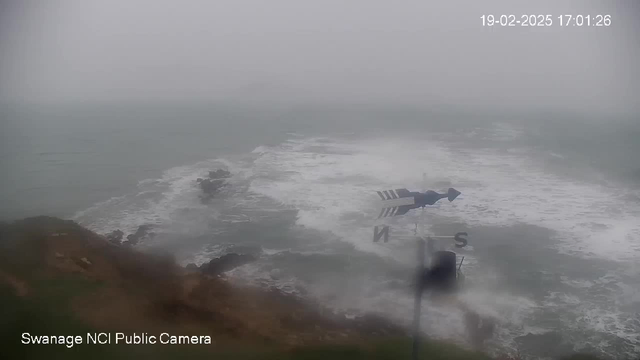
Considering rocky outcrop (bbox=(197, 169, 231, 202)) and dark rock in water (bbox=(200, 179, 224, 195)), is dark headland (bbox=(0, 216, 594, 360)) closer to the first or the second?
rocky outcrop (bbox=(197, 169, 231, 202))

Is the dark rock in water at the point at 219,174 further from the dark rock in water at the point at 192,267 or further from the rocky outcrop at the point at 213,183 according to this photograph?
the dark rock in water at the point at 192,267

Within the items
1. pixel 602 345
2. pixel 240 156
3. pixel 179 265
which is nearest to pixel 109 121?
pixel 240 156

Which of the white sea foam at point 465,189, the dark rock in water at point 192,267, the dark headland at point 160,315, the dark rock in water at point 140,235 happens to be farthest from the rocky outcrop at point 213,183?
the dark headland at point 160,315

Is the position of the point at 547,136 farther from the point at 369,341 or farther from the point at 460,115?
the point at 369,341

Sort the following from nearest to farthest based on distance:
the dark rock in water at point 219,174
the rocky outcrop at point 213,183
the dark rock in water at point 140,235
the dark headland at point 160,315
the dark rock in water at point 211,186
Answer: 1. the dark headland at point 160,315
2. the dark rock in water at point 140,235
3. the rocky outcrop at point 213,183
4. the dark rock in water at point 211,186
5. the dark rock in water at point 219,174

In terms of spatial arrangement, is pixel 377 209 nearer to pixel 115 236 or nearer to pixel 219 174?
pixel 219 174

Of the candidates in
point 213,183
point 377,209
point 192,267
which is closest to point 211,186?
point 213,183
